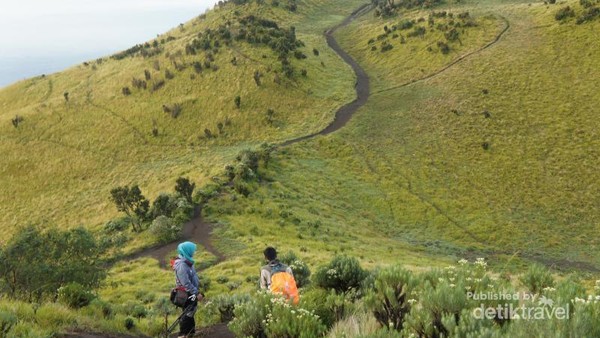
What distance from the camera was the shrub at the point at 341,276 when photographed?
11.8 metres

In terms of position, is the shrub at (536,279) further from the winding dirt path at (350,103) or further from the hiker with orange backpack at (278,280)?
the winding dirt path at (350,103)

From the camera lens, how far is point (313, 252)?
2569cm

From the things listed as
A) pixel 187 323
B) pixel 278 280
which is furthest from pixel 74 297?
pixel 278 280

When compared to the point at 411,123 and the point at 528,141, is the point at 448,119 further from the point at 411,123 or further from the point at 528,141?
the point at 528,141

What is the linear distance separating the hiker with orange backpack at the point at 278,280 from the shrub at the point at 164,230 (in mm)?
19600

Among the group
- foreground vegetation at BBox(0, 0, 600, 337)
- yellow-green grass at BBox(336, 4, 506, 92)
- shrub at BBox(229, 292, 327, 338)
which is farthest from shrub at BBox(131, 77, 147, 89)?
shrub at BBox(229, 292, 327, 338)

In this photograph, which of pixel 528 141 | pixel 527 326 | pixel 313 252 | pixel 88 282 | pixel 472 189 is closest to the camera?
pixel 527 326

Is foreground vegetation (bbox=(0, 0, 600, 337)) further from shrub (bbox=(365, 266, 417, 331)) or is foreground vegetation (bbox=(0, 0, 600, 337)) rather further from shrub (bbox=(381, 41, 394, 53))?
shrub (bbox=(381, 41, 394, 53))

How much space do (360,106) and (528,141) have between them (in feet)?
63.8

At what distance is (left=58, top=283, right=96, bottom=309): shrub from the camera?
39.5 ft

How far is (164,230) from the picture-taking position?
29203 mm

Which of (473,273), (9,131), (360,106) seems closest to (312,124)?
(360,106)

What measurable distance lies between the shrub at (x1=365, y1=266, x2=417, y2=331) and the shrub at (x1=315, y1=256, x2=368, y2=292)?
3.07 m

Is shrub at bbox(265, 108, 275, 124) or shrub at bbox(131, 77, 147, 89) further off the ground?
shrub at bbox(131, 77, 147, 89)
